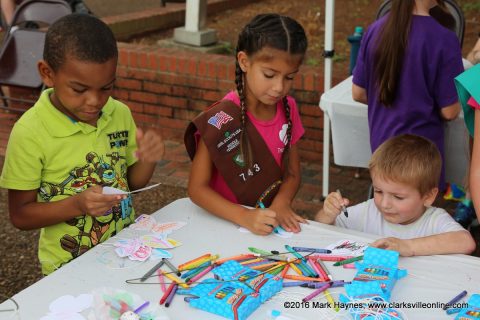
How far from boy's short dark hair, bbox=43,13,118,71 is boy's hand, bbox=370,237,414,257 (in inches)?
42.3

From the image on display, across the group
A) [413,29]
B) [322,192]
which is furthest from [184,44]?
[413,29]

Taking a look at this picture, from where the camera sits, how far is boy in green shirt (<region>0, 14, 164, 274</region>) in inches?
82.7

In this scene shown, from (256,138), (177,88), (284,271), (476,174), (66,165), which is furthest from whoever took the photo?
(177,88)

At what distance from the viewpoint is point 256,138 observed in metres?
2.52

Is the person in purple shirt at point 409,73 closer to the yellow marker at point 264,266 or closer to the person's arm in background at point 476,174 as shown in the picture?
the person's arm in background at point 476,174

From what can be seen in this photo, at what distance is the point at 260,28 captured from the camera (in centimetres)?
242

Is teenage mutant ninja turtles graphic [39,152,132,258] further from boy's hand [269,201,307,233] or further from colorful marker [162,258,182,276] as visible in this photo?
boy's hand [269,201,307,233]

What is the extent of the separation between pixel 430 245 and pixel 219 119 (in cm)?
89

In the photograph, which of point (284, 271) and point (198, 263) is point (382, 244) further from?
point (198, 263)

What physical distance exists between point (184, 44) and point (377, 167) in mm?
4171

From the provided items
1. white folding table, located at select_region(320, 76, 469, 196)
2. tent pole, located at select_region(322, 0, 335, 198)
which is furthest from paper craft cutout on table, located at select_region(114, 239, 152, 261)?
tent pole, located at select_region(322, 0, 335, 198)

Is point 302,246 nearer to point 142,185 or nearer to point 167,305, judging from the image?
point 167,305

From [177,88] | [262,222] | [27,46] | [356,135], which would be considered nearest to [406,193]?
[262,222]

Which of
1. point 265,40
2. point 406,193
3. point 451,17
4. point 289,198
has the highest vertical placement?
point 265,40
